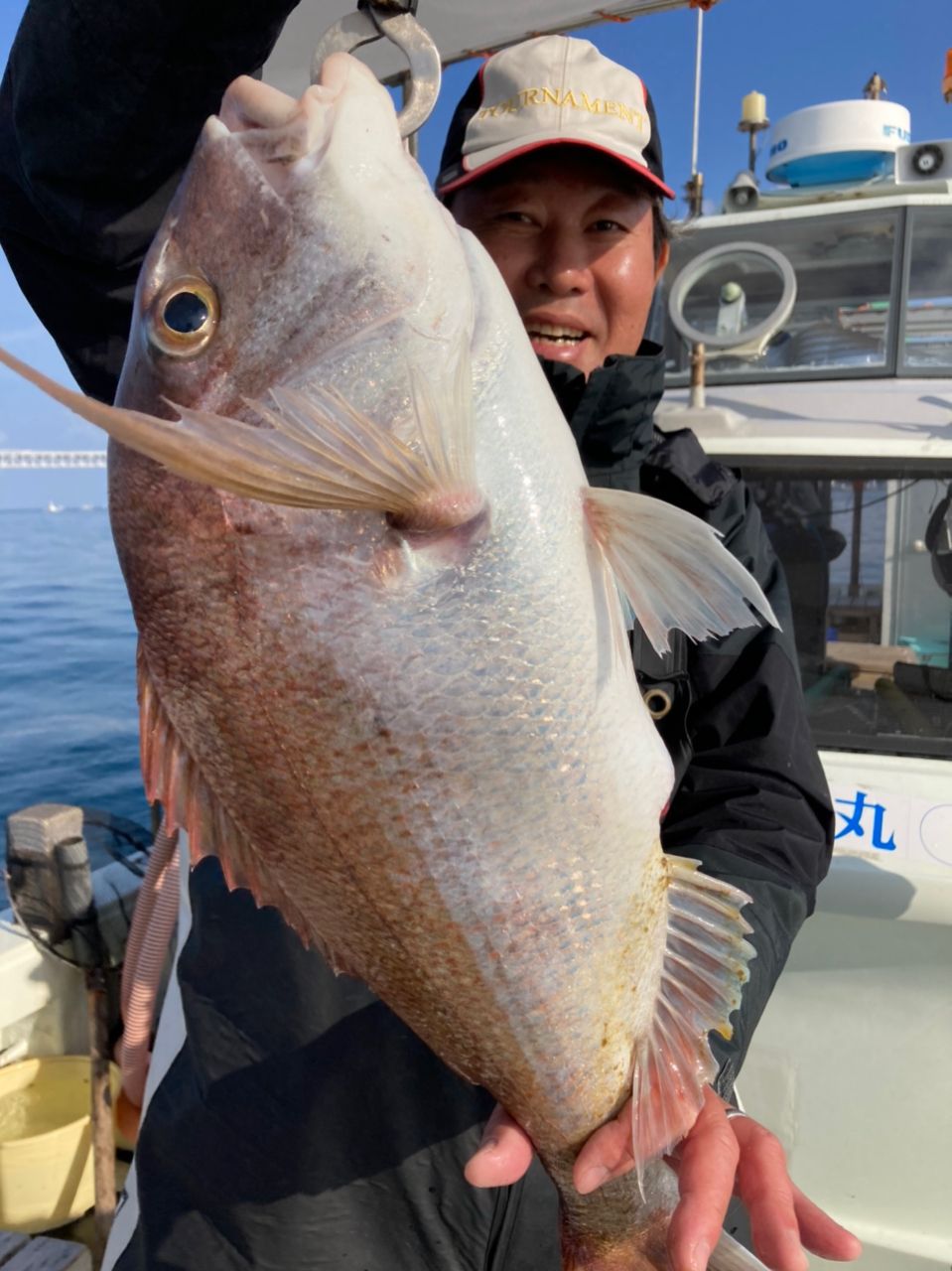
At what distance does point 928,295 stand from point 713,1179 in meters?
4.69

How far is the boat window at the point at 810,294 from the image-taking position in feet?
15.9

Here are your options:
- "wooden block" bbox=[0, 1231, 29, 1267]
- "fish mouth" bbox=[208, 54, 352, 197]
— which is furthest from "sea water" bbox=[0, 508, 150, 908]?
"fish mouth" bbox=[208, 54, 352, 197]

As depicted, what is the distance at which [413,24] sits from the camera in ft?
3.63

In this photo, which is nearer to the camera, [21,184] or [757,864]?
[21,184]

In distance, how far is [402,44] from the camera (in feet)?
3.66

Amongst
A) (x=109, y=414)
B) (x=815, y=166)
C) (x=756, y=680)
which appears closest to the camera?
(x=109, y=414)

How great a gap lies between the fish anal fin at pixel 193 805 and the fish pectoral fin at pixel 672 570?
60 centimetres

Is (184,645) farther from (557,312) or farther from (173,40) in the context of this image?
(557,312)

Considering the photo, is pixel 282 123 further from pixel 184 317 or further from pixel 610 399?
pixel 610 399

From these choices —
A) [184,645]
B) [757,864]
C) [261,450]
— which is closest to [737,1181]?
[757,864]

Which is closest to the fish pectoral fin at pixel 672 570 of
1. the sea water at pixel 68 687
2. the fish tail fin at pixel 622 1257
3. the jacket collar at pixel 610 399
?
the jacket collar at pixel 610 399

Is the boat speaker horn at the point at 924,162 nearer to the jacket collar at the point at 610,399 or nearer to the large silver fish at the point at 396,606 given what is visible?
the jacket collar at the point at 610,399

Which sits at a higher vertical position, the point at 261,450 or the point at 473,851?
the point at 261,450

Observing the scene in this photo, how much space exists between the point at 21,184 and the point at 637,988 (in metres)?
1.50
